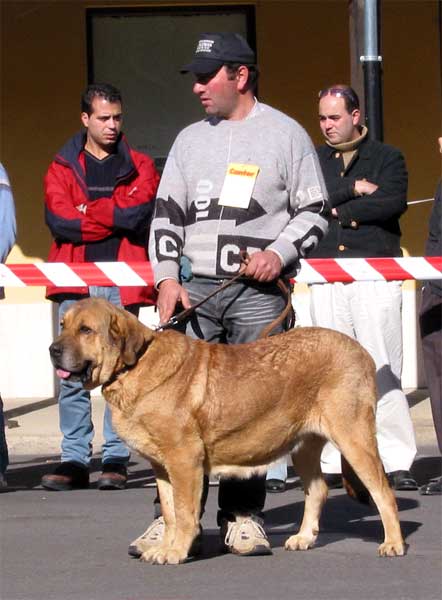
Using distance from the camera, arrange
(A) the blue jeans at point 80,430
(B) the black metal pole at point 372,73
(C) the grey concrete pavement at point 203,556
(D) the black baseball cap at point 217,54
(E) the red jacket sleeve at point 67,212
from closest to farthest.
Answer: (C) the grey concrete pavement at point 203,556 → (D) the black baseball cap at point 217,54 → (E) the red jacket sleeve at point 67,212 → (A) the blue jeans at point 80,430 → (B) the black metal pole at point 372,73

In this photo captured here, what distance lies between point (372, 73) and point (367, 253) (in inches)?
81.1

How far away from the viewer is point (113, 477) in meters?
8.20

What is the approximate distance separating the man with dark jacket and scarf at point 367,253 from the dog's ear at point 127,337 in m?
2.47

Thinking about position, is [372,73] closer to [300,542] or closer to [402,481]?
[402,481]

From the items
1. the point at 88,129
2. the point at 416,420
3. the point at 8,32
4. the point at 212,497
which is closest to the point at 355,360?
the point at 212,497

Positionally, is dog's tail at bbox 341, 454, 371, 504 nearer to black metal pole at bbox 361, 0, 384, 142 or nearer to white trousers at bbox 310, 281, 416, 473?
white trousers at bbox 310, 281, 416, 473

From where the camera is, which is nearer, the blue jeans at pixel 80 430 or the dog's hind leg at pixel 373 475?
the dog's hind leg at pixel 373 475

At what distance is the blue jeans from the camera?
8.29 m

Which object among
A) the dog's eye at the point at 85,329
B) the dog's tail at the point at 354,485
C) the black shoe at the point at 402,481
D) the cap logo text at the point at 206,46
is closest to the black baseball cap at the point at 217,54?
the cap logo text at the point at 206,46

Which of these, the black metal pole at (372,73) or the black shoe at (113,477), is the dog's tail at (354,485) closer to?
the black shoe at (113,477)

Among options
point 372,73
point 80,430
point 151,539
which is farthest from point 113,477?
point 372,73

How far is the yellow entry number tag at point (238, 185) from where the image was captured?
20.1 ft

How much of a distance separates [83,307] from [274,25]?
688 centimetres

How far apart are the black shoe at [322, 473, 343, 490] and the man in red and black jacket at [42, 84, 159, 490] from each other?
4.02ft
